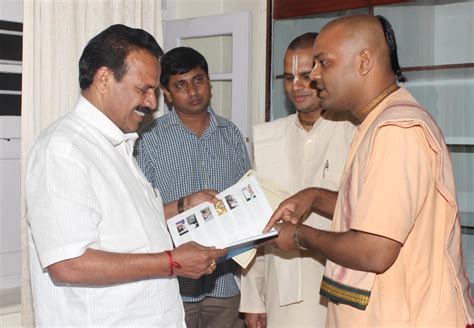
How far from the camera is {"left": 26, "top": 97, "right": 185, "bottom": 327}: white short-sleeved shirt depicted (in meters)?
1.60

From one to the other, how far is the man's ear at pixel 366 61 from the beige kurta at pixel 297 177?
23.4 inches

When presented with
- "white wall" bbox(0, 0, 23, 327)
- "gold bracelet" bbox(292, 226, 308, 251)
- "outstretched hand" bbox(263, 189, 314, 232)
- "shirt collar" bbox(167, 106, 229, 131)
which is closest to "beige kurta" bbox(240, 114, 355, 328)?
"outstretched hand" bbox(263, 189, 314, 232)

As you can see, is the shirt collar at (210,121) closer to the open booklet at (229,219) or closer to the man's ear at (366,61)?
the open booklet at (229,219)

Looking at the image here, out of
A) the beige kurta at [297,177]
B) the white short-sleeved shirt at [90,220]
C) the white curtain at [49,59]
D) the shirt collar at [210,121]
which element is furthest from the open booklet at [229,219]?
the white curtain at [49,59]

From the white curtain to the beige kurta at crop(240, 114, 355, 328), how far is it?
3.75 feet

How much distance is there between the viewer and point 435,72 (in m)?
3.20

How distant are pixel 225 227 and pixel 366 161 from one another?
668mm

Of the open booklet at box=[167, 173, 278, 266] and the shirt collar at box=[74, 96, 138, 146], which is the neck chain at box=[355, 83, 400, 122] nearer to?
the open booklet at box=[167, 173, 278, 266]

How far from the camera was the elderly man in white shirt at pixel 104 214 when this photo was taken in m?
1.61

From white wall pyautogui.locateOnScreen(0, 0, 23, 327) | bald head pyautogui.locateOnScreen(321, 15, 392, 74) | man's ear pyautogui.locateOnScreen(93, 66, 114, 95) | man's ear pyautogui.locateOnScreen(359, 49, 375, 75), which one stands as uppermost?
bald head pyautogui.locateOnScreen(321, 15, 392, 74)

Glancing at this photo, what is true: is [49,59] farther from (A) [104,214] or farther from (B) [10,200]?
(A) [104,214]

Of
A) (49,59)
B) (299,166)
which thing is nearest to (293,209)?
(299,166)

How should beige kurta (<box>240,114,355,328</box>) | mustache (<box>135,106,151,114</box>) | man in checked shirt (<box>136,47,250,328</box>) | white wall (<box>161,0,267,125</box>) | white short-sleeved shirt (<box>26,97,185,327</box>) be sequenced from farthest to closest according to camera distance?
white wall (<box>161,0,267,125</box>) → man in checked shirt (<box>136,47,250,328</box>) → beige kurta (<box>240,114,355,328</box>) → mustache (<box>135,106,151,114</box>) → white short-sleeved shirt (<box>26,97,185,327</box>)

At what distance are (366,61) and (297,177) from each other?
28.9 inches
